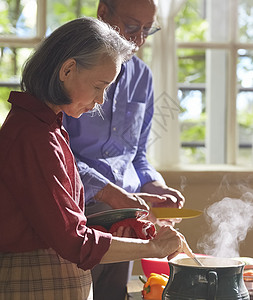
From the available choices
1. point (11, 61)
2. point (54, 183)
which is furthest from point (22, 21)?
point (54, 183)

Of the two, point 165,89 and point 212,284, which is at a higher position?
point 165,89

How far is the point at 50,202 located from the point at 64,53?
398 mm

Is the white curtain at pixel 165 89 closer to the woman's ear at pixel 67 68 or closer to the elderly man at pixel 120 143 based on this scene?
the elderly man at pixel 120 143

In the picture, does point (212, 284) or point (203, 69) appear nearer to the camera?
point (212, 284)

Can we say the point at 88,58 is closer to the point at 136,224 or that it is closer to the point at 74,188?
the point at 74,188

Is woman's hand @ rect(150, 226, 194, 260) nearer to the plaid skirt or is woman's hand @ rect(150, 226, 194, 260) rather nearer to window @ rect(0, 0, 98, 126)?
the plaid skirt

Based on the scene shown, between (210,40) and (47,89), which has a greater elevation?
(210,40)

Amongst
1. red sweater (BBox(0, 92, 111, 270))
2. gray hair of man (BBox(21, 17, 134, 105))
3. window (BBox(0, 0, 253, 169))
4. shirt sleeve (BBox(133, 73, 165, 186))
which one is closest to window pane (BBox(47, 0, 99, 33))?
window (BBox(0, 0, 253, 169))

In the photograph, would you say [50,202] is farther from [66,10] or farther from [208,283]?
[66,10]

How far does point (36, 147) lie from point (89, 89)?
23cm

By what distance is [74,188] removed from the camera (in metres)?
1.51

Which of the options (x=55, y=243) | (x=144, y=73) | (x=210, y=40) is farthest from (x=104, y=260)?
(x=210, y=40)

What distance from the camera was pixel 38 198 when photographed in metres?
1.38

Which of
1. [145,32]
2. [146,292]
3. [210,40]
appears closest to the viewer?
[146,292]
